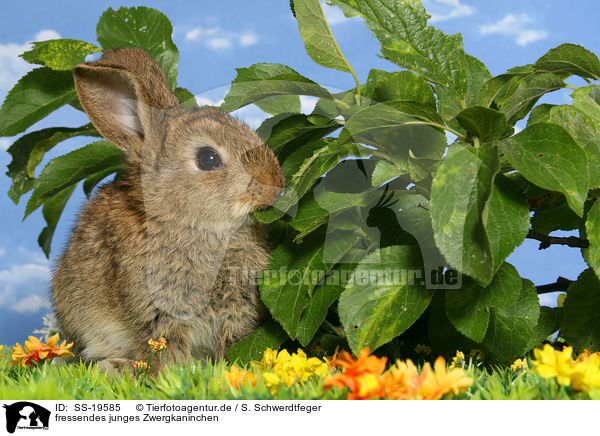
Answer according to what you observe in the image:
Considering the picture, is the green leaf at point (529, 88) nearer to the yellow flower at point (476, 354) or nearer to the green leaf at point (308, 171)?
the green leaf at point (308, 171)

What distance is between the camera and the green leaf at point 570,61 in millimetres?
1726

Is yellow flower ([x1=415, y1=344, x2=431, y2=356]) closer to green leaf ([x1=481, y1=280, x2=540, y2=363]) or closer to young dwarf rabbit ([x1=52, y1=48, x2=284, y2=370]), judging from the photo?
green leaf ([x1=481, y1=280, x2=540, y2=363])

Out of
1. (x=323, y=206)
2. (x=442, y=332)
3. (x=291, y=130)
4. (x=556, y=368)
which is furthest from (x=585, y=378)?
(x=291, y=130)

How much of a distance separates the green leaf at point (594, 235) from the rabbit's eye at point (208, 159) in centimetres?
112

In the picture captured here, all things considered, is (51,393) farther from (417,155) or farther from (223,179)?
(417,155)

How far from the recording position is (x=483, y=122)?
1513mm

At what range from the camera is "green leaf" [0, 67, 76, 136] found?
8.21 ft

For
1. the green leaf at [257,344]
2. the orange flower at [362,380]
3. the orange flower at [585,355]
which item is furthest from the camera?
the green leaf at [257,344]

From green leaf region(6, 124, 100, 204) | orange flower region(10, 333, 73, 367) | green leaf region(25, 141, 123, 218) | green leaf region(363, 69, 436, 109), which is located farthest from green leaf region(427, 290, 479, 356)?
green leaf region(6, 124, 100, 204)

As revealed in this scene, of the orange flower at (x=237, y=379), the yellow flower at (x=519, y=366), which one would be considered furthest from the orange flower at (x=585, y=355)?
the orange flower at (x=237, y=379)

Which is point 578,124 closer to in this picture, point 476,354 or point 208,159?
point 476,354

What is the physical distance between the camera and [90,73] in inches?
77.4
